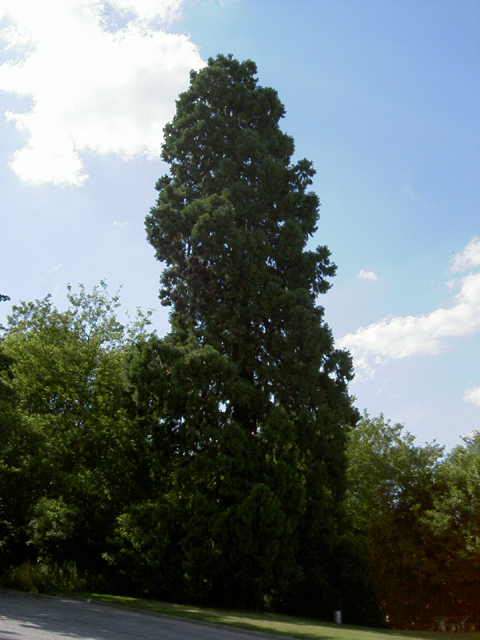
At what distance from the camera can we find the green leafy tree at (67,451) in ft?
67.5

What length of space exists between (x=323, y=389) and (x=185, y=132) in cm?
1246

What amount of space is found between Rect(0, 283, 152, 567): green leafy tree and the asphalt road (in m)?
5.74

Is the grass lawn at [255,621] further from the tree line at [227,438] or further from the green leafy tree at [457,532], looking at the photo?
the green leafy tree at [457,532]

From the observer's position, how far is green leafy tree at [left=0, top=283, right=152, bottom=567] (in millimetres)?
20578

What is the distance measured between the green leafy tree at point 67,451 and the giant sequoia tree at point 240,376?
244 centimetres

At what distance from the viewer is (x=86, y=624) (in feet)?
35.5

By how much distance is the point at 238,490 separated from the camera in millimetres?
16766

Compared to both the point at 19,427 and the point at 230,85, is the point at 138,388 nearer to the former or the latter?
the point at 19,427

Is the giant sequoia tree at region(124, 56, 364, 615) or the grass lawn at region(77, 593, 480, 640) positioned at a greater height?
the giant sequoia tree at region(124, 56, 364, 615)

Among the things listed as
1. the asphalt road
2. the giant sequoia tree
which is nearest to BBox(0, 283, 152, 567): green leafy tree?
the giant sequoia tree

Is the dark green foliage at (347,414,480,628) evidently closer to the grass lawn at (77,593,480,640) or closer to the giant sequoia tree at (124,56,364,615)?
the giant sequoia tree at (124,56,364,615)

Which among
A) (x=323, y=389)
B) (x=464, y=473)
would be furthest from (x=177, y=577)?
(x=464, y=473)

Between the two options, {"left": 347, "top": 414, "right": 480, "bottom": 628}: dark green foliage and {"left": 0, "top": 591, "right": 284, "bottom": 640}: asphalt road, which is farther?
{"left": 347, "top": 414, "right": 480, "bottom": 628}: dark green foliage

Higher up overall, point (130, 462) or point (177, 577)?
point (130, 462)
